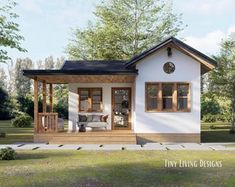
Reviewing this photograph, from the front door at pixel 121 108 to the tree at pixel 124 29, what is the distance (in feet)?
45.5

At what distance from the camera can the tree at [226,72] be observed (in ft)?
90.1

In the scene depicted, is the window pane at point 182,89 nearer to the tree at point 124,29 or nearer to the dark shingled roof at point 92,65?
the dark shingled roof at point 92,65

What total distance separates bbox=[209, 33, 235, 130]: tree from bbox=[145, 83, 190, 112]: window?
8343mm

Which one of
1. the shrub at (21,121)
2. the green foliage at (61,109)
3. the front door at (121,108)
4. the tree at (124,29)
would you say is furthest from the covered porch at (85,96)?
the green foliage at (61,109)

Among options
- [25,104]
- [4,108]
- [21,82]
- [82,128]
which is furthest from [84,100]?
[21,82]

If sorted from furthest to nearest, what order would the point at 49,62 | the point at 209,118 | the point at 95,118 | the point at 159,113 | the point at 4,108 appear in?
1. the point at 49,62
2. the point at 4,108
3. the point at 209,118
4. the point at 95,118
5. the point at 159,113

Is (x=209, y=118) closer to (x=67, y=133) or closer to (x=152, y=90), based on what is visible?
(x=152, y=90)

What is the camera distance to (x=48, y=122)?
20.1 m

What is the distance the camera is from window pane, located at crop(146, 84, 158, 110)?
65.6 feet

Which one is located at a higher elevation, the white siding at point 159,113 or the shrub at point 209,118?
the white siding at point 159,113

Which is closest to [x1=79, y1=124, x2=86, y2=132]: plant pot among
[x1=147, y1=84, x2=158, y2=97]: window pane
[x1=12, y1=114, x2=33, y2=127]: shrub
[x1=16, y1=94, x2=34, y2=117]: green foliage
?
[x1=147, y1=84, x2=158, y2=97]: window pane

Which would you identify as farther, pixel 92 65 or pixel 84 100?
pixel 92 65

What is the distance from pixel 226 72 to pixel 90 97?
1002 centimetres

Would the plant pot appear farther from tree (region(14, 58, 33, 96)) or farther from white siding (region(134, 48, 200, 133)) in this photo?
tree (region(14, 58, 33, 96))
